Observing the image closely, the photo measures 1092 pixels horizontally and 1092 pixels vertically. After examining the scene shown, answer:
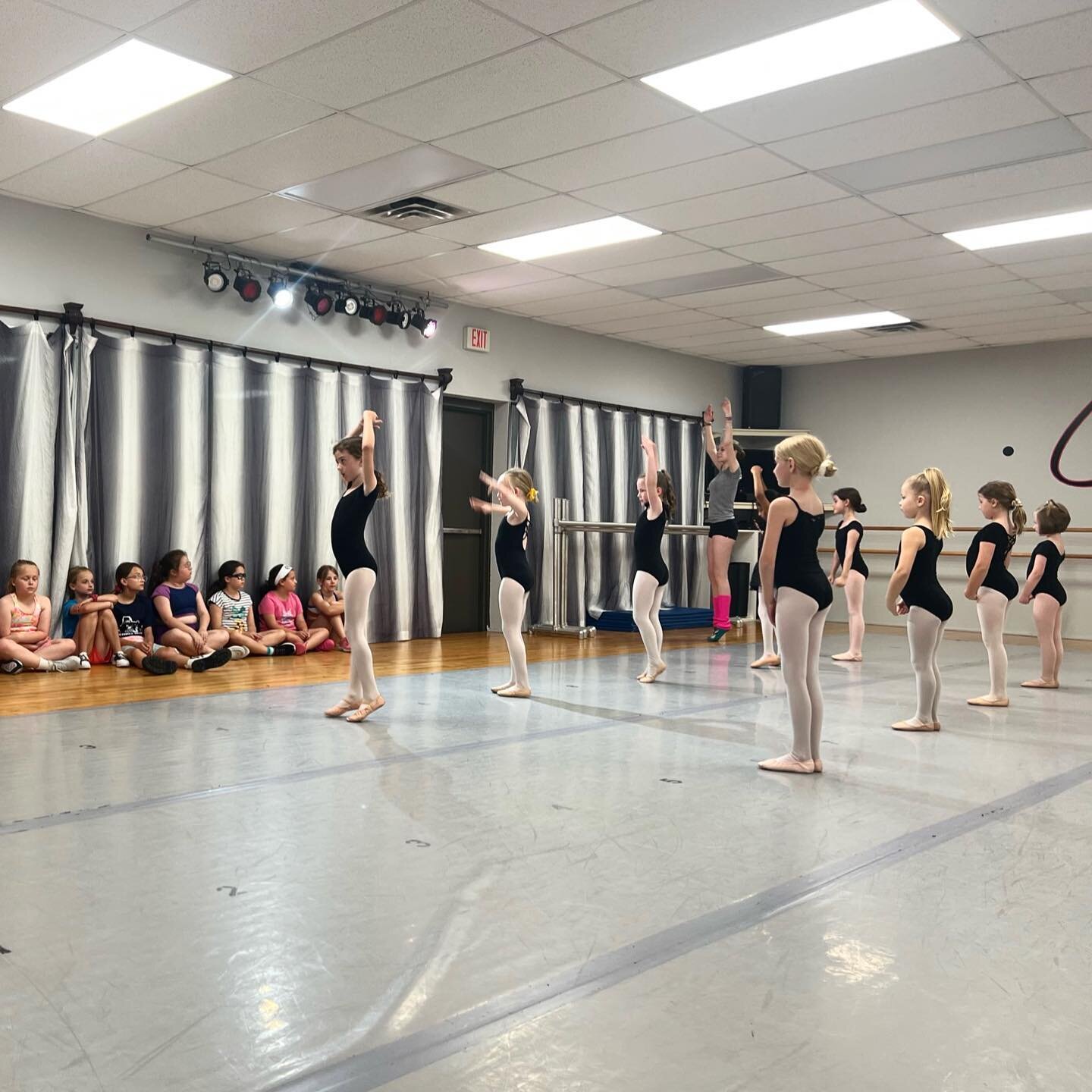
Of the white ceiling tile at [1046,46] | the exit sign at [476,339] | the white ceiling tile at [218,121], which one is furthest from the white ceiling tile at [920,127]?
the exit sign at [476,339]

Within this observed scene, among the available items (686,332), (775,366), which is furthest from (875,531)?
(686,332)

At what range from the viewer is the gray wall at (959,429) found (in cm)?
986

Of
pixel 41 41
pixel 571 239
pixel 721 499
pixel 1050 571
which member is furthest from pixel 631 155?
pixel 721 499

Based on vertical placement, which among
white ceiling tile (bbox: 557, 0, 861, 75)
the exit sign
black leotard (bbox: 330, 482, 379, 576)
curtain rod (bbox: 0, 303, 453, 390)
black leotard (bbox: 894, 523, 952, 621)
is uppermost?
white ceiling tile (bbox: 557, 0, 861, 75)

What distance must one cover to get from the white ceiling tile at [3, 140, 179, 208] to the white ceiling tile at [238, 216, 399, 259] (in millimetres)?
1059

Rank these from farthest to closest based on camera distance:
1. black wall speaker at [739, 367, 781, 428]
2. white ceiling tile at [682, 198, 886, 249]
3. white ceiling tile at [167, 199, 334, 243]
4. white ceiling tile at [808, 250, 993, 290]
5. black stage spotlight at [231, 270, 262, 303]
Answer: black wall speaker at [739, 367, 781, 428] < black stage spotlight at [231, 270, 262, 303] < white ceiling tile at [808, 250, 993, 290] < white ceiling tile at [167, 199, 334, 243] < white ceiling tile at [682, 198, 886, 249]

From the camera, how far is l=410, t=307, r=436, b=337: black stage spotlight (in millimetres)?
8305

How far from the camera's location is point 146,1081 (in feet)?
5.47

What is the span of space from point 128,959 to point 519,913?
821mm

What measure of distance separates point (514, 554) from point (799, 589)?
2.14 m

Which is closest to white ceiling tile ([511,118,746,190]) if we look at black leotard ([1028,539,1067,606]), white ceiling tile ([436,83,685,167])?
white ceiling tile ([436,83,685,167])

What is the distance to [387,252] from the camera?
7066mm

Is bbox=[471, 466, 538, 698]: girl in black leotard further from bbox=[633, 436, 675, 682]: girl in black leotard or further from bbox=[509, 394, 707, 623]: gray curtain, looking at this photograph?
bbox=[509, 394, 707, 623]: gray curtain

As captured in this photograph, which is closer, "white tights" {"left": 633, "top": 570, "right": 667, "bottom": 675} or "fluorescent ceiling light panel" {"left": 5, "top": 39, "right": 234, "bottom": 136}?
"fluorescent ceiling light panel" {"left": 5, "top": 39, "right": 234, "bottom": 136}
